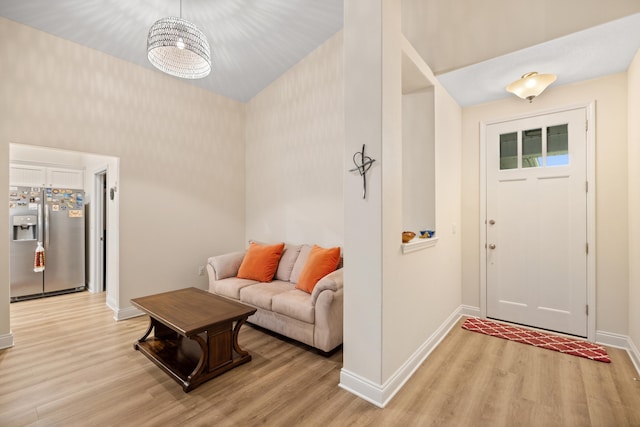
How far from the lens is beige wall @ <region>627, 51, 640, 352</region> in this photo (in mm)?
2328

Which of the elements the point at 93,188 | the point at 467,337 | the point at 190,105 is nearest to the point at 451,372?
the point at 467,337

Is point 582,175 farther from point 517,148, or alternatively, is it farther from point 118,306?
point 118,306

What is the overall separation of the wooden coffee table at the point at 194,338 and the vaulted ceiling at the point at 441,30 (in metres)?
2.81

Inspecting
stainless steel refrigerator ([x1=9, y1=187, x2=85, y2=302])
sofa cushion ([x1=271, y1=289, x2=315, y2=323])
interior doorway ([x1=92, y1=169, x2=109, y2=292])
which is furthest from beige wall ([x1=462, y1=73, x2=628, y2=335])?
stainless steel refrigerator ([x1=9, y1=187, x2=85, y2=302])

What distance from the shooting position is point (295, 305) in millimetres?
2727

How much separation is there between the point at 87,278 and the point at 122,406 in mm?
4035

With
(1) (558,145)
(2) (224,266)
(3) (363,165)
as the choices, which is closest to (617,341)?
(1) (558,145)

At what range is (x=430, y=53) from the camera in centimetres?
272

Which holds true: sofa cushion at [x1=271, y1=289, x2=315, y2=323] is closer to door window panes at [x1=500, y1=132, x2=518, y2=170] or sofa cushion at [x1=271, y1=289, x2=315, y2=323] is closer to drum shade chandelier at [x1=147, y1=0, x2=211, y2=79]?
drum shade chandelier at [x1=147, y1=0, x2=211, y2=79]

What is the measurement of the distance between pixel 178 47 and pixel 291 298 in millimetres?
2377

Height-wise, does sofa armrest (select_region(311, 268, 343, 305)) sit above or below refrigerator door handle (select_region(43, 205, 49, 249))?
below

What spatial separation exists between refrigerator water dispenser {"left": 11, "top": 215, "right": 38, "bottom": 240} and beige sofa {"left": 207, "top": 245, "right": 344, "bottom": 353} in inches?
113

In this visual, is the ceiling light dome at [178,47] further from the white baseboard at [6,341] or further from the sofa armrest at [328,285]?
the white baseboard at [6,341]

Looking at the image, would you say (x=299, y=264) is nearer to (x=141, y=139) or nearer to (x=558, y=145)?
(x=141, y=139)
